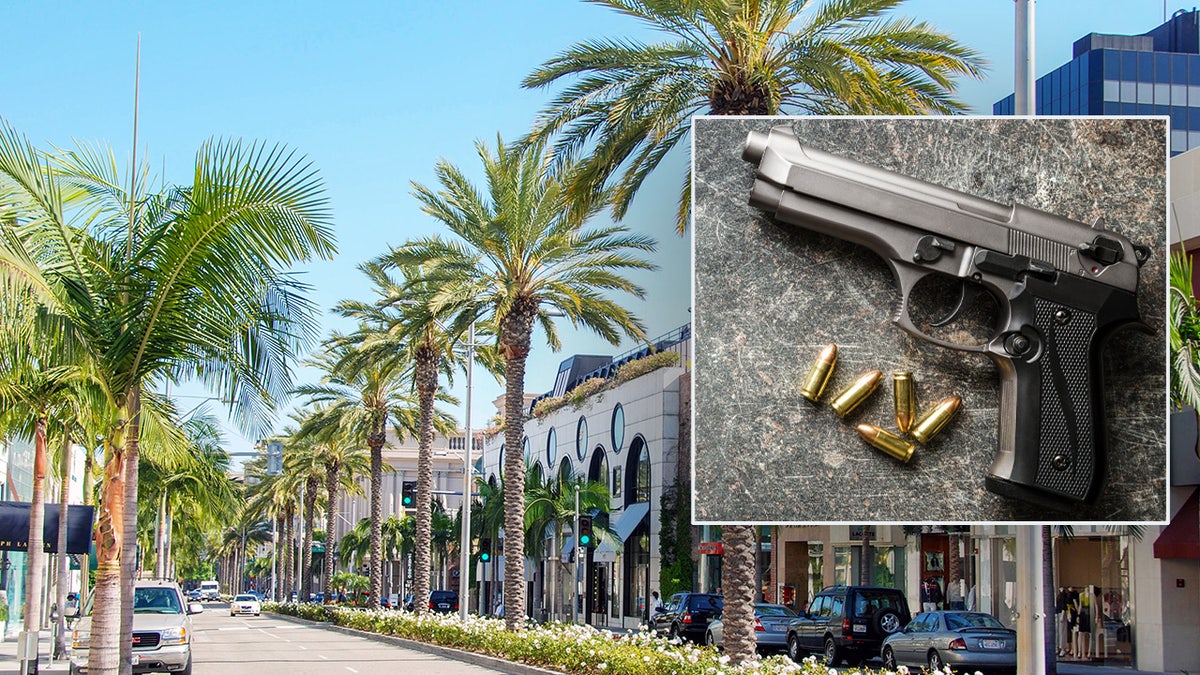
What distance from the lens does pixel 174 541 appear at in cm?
8706

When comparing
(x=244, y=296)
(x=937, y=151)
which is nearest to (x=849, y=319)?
(x=937, y=151)

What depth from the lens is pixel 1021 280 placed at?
6.93 m

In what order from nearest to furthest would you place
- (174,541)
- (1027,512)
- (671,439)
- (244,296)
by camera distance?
(1027,512) < (244,296) < (671,439) < (174,541)

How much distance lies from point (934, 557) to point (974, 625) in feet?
55.7

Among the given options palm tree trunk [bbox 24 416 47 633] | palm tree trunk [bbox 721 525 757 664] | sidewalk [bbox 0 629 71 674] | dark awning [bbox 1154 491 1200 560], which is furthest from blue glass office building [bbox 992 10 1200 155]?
palm tree trunk [bbox 721 525 757 664]

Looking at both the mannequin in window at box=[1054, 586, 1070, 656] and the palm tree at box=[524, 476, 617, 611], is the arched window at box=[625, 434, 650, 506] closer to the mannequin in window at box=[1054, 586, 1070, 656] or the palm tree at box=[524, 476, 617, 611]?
the palm tree at box=[524, 476, 617, 611]

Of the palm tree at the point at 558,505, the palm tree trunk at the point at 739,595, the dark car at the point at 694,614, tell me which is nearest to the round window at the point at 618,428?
the palm tree at the point at 558,505

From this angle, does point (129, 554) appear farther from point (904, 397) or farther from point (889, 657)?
point (889, 657)

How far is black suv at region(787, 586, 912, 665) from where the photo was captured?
1144 inches

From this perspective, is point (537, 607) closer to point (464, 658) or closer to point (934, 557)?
point (934, 557)

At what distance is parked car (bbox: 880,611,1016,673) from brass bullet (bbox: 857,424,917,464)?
18466 millimetres

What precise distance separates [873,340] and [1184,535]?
20.9 m

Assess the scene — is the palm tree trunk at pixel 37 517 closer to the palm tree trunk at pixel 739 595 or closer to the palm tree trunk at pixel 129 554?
the palm tree trunk at pixel 129 554

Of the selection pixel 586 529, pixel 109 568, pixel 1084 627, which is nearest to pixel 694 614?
pixel 1084 627
